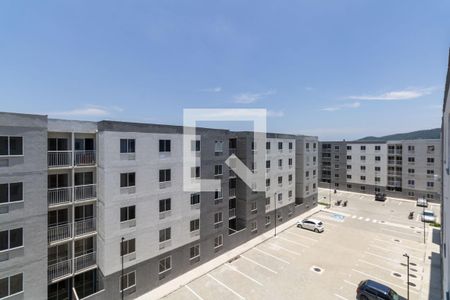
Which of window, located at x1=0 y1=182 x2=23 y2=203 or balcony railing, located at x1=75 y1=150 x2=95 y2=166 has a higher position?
balcony railing, located at x1=75 y1=150 x2=95 y2=166

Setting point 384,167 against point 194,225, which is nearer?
point 194,225

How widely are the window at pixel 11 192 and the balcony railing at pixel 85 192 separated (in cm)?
296

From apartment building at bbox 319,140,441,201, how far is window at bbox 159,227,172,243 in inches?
1785

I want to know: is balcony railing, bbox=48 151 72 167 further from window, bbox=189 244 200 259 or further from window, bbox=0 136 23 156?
window, bbox=189 244 200 259

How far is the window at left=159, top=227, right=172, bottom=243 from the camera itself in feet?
56.3

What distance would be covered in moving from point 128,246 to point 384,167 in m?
54.0

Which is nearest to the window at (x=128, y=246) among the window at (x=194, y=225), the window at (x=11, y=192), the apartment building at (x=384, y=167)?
the window at (x=194, y=225)

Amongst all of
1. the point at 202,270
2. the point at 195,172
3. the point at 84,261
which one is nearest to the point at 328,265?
the point at 202,270

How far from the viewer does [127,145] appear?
602 inches

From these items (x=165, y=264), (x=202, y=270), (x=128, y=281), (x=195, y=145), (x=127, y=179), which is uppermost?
(x=195, y=145)

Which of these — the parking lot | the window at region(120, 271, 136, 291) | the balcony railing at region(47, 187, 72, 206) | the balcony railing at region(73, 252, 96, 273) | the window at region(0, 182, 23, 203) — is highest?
the window at region(0, 182, 23, 203)

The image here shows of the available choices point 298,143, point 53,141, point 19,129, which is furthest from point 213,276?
point 298,143

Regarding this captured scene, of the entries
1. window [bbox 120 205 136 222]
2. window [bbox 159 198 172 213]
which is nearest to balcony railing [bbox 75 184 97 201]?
window [bbox 120 205 136 222]

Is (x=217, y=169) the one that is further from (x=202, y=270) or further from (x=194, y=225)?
(x=202, y=270)
